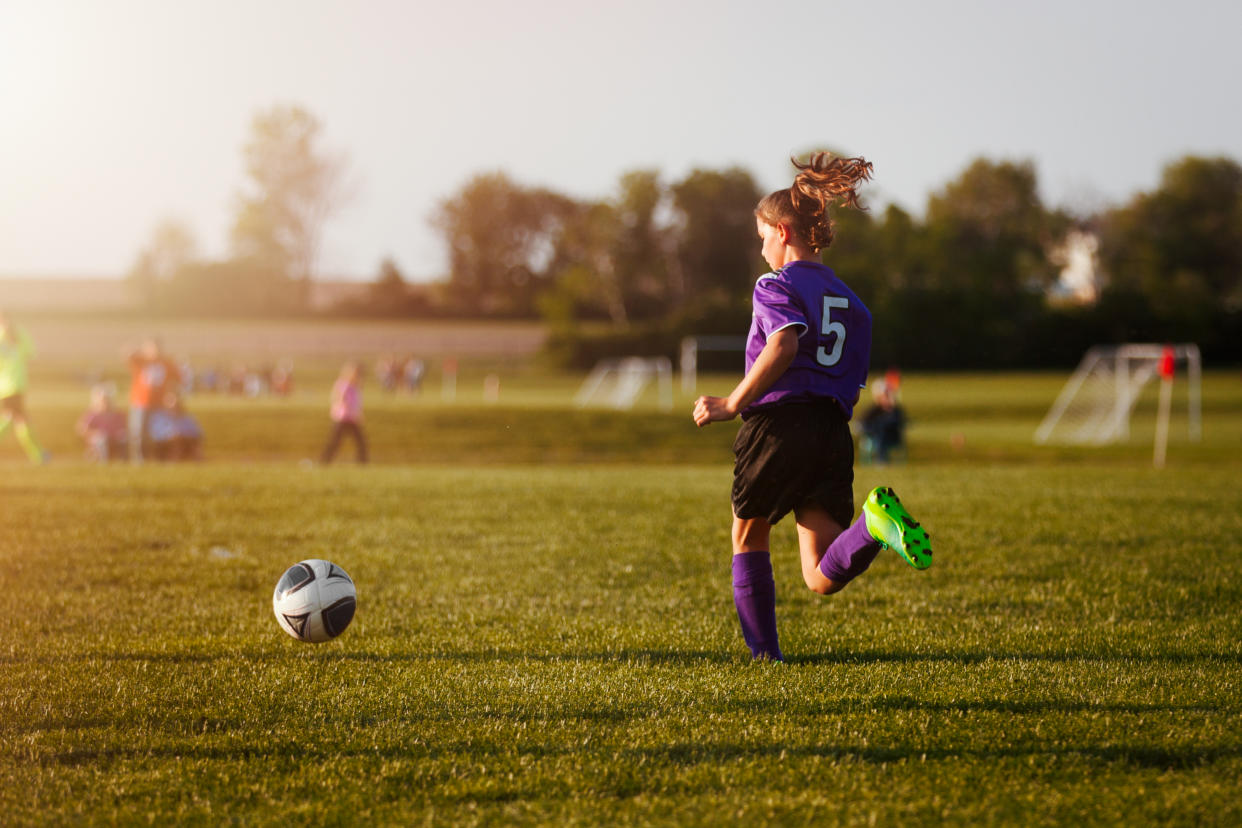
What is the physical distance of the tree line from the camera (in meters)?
62.2

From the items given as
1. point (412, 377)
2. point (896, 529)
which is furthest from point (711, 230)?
point (896, 529)

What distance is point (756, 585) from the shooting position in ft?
17.2

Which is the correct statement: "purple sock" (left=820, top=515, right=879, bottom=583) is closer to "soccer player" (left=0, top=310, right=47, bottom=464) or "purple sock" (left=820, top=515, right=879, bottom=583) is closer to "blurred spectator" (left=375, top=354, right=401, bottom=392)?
"soccer player" (left=0, top=310, right=47, bottom=464)

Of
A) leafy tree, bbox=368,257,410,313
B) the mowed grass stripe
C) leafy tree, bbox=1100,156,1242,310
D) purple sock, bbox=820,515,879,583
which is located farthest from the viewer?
leafy tree, bbox=368,257,410,313

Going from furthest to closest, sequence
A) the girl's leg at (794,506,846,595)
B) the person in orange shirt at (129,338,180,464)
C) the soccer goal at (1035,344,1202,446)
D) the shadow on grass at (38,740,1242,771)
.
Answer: the soccer goal at (1035,344,1202,446) < the person in orange shirt at (129,338,180,464) < the girl's leg at (794,506,846,595) < the shadow on grass at (38,740,1242,771)

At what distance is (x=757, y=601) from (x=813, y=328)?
1407 mm

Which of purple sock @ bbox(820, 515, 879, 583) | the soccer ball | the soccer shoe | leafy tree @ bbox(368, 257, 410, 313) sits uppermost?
leafy tree @ bbox(368, 257, 410, 313)

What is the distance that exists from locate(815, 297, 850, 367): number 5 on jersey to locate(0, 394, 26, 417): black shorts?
14826 mm

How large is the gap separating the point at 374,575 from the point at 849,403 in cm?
428

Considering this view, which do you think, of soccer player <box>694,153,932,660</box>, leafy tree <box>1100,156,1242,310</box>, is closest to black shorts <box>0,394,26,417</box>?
soccer player <box>694,153,932,660</box>

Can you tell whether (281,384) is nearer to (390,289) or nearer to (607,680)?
(390,289)

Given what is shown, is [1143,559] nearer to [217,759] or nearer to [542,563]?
[542,563]

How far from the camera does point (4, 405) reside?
16.0 metres

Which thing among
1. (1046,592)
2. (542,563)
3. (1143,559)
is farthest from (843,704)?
(1143,559)
